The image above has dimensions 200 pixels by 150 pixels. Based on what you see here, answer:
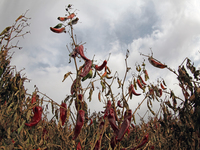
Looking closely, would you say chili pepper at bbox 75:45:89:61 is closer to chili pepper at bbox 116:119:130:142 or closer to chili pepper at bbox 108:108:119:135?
chili pepper at bbox 108:108:119:135

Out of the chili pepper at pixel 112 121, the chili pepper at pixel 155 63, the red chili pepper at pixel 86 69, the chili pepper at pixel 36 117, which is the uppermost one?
the chili pepper at pixel 155 63

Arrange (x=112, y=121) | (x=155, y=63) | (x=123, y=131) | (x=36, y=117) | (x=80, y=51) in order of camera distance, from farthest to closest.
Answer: (x=155, y=63), (x=36, y=117), (x=80, y=51), (x=112, y=121), (x=123, y=131)

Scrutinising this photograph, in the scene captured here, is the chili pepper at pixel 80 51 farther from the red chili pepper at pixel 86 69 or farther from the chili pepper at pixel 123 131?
the chili pepper at pixel 123 131

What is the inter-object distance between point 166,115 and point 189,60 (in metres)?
0.82

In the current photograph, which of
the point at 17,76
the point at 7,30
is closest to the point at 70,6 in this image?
the point at 17,76

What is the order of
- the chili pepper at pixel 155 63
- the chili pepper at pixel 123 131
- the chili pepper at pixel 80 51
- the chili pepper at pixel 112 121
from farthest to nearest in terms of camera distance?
1. the chili pepper at pixel 155 63
2. the chili pepper at pixel 80 51
3. the chili pepper at pixel 112 121
4. the chili pepper at pixel 123 131

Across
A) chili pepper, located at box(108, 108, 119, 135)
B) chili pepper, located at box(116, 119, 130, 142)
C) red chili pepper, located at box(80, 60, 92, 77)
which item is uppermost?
red chili pepper, located at box(80, 60, 92, 77)

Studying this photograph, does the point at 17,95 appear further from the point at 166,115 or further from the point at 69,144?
the point at 166,115

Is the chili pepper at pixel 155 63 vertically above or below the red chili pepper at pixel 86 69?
above

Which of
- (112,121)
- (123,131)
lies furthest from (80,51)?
(123,131)

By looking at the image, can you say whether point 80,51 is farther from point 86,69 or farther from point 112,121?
point 112,121

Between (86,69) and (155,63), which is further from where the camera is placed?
(155,63)

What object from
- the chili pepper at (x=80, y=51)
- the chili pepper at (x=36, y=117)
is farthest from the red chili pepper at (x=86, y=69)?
the chili pepper at (x=36, y=117)

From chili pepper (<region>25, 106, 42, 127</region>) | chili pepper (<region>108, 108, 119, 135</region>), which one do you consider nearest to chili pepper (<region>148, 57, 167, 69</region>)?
chili pepper (<region>108, 108, 119, 135</region>)
